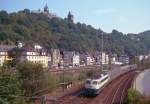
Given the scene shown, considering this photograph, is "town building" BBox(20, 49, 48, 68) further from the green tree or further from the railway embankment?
the green tree

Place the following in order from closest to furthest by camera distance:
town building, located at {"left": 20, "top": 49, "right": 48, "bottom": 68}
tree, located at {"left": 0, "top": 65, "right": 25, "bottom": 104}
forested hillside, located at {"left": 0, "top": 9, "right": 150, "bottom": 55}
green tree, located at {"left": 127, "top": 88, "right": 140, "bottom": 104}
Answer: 1. tree, located at {"left": 0, "top": 65, "right": 25, "bottom": 104}
2. green tree, located at {"left": 127, "top": 88, "right": 140, "bottom": 104}
3. town building, located at {"left": 20, "top": 49, "right": 48, "bottom": 68}
4. forested hillside, located at {"left": 0, "top": 9, "right": 150, "bottom": 55}

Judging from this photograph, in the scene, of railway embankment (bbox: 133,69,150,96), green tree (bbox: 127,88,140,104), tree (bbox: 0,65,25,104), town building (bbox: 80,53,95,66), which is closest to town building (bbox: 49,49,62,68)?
town building (bbox: 80,53,95,66)

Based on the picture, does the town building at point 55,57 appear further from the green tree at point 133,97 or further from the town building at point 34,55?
the green tree at point 133,97

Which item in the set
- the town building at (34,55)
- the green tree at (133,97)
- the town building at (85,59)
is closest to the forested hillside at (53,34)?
the town building at (85,59)

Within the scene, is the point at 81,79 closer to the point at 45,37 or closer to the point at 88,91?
the point at 88,91

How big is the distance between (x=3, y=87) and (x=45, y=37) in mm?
104692

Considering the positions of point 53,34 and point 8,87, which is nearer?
point 8,87

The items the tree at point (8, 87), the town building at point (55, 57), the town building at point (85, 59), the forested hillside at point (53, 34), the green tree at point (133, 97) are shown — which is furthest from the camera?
the town building at point (85, 59)

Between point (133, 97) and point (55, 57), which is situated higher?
point (55, 57)

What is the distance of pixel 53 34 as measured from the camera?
138750mm

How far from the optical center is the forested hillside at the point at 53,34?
120m

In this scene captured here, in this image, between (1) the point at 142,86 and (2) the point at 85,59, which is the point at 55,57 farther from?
(1) the point at 142,86

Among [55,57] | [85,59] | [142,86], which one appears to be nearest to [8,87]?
[142,86]

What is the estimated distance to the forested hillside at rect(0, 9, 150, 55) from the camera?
11996 centimetres
